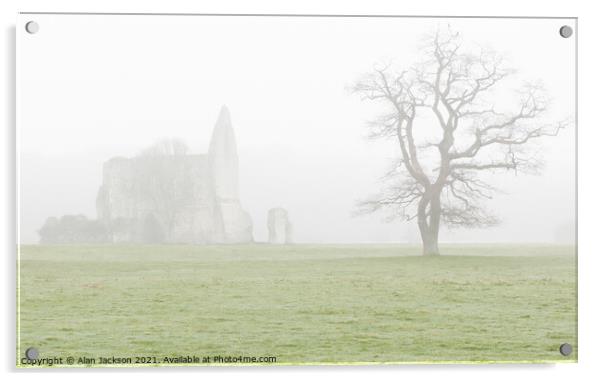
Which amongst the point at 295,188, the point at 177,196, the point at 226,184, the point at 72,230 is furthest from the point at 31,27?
the point at 295,188

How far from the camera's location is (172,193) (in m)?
6.56

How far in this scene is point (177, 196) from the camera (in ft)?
21.5

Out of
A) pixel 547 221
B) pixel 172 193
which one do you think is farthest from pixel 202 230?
pixel 547 221

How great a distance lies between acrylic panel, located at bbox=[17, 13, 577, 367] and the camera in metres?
6.30

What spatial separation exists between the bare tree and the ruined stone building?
4.64ft

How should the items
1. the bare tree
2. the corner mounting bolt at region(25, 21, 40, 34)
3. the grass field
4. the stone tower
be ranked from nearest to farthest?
1. the grass field
2. the corner mounting bolt at region(25, 21, 40, 34)
3. the stone tower
4. the bare tree

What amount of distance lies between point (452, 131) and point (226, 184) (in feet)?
7.10

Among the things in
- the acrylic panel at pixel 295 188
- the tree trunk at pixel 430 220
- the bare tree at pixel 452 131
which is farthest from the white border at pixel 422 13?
the tree trunk at pixel 430 220

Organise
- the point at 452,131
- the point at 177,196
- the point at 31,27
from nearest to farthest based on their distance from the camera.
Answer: the point at 31,27 < the point at 177,196 < the point at 452,131

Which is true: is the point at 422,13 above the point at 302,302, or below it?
above

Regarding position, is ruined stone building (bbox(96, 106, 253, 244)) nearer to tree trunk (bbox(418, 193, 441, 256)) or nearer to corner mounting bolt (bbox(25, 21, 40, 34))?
corner mounting bolt (bbox(25, 21, 40, 34))

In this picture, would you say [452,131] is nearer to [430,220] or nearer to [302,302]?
[430,220]

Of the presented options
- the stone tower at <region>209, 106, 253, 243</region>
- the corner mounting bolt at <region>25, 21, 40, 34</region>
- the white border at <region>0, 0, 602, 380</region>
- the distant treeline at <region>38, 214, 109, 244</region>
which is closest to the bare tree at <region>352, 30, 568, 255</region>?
the white border at <region>0, 0, 602, 380</region>
